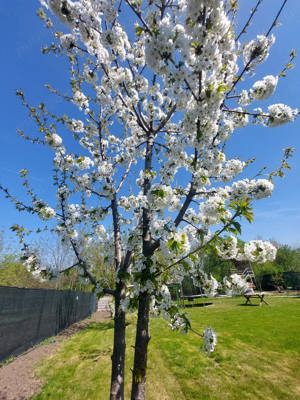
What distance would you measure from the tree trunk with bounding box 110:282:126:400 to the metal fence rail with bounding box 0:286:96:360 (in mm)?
4854

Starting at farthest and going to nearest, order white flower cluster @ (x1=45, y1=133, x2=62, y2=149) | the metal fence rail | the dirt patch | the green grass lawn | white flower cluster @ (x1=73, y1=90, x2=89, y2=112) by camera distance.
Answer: the metal fence rail < the dirt patch < the green grass lawn < white flower cluster @ (x1=73, y1=90, x2=89, y2=112) < white flower cluster @ (x1=45, y1=133, x2=62, y2=149)

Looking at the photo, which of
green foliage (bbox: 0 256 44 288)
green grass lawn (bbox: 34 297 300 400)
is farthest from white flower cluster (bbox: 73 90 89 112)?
green foliage (bbox: 0 256 44 288)

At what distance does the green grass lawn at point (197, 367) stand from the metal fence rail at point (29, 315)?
108 cm

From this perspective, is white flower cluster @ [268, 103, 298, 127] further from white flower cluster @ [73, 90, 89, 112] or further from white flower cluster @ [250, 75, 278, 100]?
white flower cluster @ [73, 90, 89, 112]

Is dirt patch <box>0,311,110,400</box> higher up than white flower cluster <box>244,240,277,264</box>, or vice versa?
white flower cluster <box>244,240,277,264</box>

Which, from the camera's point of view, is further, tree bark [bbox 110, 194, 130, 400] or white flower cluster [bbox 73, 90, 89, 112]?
white flower cluster [bbox 73, 90, 89, 112]

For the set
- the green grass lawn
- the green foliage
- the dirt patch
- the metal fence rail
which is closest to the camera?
the green grass lawn

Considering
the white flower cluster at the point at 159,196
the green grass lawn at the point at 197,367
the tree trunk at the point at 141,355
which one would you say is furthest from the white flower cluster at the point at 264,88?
the green grass lawn at the point at 197,367

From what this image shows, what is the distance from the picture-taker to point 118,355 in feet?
10.8

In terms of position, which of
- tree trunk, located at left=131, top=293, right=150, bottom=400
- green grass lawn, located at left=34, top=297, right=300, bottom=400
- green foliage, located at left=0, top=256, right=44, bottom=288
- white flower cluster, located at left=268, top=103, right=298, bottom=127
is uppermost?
green foliage, located at left=0, top=256, right=44, bottom=288

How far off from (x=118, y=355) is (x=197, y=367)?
4.74 metres

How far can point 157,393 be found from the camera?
5.73m

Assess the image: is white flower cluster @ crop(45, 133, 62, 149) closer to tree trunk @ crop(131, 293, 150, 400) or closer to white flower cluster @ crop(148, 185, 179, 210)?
white flower cluster @ crop(148, 185, 179, 210)

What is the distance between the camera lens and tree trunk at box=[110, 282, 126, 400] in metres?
3.11
